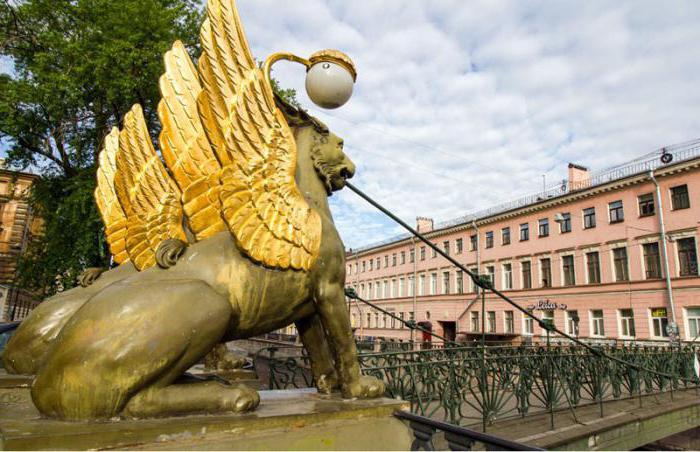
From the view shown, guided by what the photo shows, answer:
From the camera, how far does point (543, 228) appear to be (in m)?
27.6

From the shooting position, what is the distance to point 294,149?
219cm

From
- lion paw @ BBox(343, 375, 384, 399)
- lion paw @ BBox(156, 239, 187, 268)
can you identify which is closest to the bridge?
lion paw @ BBox(343, 375, 384, 399)

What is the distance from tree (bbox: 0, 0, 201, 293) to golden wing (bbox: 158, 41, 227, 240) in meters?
10.0

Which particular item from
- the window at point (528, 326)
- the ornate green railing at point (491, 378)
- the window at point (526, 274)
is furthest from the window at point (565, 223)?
the ornate green railing at point (491, 378)

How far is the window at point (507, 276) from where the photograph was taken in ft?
96.6

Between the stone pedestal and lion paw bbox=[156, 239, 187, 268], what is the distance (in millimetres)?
652

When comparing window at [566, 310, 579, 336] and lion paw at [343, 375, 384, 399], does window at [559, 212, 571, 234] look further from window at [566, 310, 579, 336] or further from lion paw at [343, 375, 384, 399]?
lion paw at [343, 375, 384, 399]

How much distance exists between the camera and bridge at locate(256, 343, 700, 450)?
5.52 metres

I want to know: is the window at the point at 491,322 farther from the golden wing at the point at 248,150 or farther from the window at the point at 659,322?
the golden wing at the point at 248,150

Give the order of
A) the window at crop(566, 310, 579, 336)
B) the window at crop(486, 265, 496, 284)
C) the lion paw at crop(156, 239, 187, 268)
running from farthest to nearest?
the window at crop(486, 265, 496, 284), the window at crop(566, 310, 579, 336), the lion paw at crop(156, 239, 187, 268)

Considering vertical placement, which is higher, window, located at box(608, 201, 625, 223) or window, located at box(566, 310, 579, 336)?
window, located at box(608, 201, 625, 223)

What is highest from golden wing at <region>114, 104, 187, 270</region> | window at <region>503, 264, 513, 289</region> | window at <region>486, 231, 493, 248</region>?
window at <region>486, 231, 493, 248</region>

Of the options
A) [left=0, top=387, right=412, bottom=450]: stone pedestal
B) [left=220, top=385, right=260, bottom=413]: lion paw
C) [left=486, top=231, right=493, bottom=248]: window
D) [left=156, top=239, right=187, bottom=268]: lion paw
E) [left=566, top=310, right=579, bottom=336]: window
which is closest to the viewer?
[left=0, top=387, right=412, bottom=450]: stone pedestal

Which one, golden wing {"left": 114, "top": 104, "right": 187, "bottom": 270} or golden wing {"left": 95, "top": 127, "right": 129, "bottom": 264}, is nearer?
golden wing {"left": 114, "top": 104, "right": 187, "bottom": 270}
